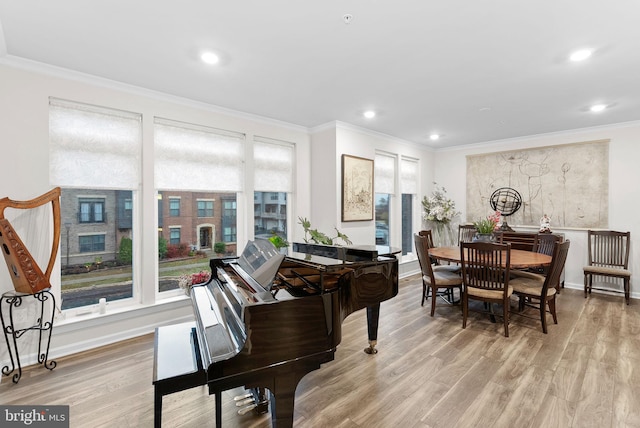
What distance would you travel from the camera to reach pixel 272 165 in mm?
4641

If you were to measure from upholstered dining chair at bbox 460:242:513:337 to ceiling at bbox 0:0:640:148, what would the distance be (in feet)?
5.69

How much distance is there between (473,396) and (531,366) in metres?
0.82

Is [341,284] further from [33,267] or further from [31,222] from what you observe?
[31,222]

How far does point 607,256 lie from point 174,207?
6320 millimetres

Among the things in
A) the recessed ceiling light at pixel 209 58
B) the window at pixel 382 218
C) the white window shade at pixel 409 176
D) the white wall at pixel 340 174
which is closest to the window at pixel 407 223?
the white window shade at pixel 409 176

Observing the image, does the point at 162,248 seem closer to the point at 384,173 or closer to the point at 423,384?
the point at 423,384

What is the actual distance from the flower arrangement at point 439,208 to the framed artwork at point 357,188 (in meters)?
1.77

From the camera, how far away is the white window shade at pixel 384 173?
554cm

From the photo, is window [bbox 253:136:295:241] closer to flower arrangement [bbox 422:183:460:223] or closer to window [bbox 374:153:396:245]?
window [bbox 374:153:396:245]

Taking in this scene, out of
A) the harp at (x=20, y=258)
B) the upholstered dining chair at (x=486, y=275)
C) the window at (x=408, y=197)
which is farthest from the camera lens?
the window at (x=408, y=197)

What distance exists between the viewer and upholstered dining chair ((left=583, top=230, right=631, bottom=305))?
180 inches

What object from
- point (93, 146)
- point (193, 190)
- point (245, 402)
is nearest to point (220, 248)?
point (193, 190)

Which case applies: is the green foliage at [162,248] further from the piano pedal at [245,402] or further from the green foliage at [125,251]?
the piano pedal at [245,402]

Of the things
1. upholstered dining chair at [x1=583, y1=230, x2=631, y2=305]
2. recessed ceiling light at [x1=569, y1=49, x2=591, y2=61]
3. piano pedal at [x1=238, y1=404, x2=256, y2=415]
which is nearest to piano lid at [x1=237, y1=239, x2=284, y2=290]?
piano pedal at [x1=238, y1=404, x2=256, y2=415]
